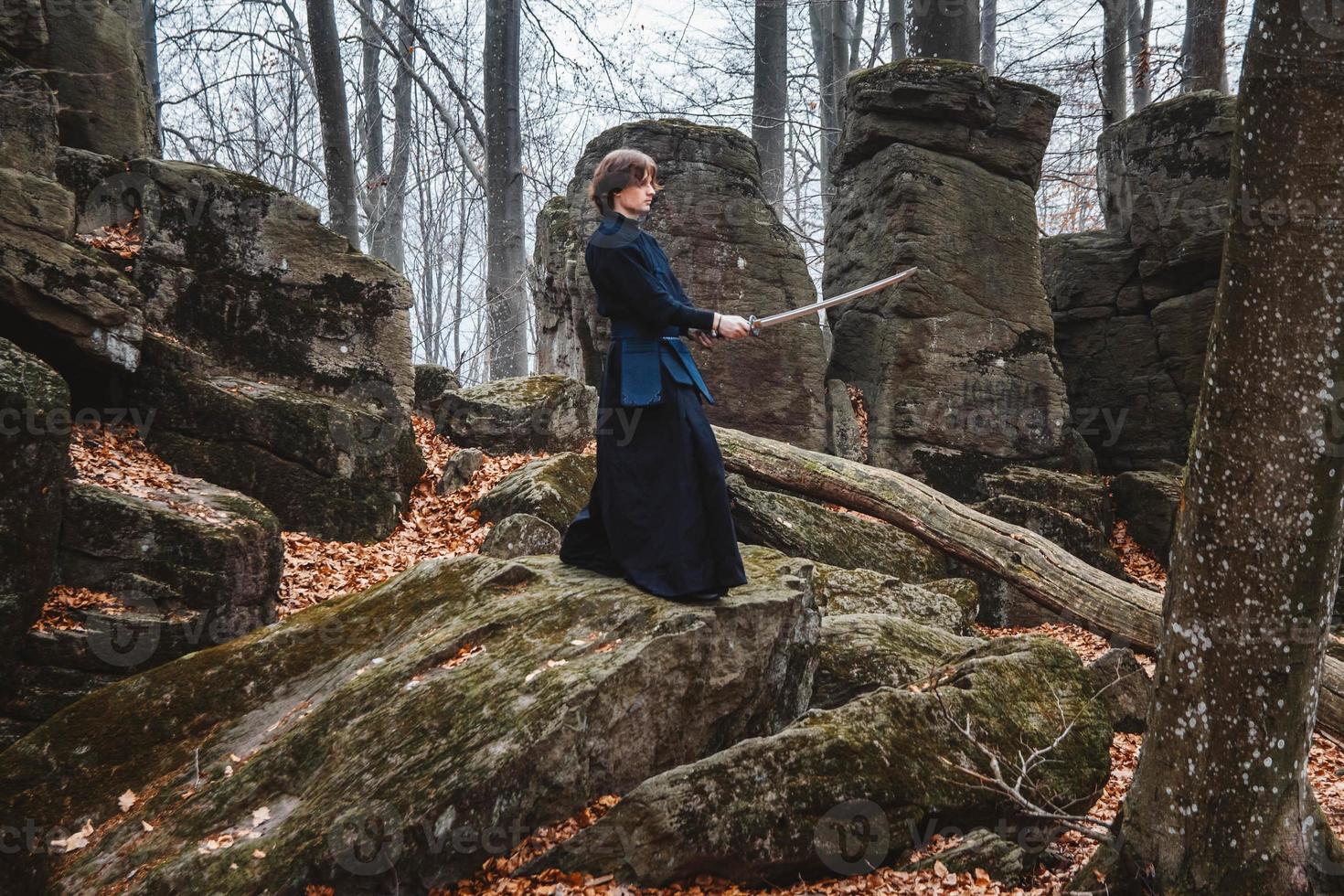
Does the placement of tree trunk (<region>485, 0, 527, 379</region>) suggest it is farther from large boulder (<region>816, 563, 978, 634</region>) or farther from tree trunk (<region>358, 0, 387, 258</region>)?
large boulder (<region>816, 563, 978, 634</region>)

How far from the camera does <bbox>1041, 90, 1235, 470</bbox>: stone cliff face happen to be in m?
12.0

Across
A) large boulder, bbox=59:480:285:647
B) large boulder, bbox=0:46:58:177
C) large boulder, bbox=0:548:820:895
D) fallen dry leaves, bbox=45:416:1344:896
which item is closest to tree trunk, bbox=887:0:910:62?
fallen dry leaves, bbox=45:416:1344:896

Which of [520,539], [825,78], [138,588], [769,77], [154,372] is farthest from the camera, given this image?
[825,78]

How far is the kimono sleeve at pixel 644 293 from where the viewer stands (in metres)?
4.66

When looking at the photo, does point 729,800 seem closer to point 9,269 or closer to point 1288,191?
point 1288,191

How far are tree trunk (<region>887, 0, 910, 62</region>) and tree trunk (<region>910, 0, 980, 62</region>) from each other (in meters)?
3.12

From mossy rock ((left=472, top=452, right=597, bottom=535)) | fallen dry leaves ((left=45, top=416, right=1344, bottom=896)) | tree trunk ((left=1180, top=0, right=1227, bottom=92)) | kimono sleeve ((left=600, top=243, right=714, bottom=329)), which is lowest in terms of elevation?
fallen dry leaves ((left=45, top=416, right=1344, bottom=896))

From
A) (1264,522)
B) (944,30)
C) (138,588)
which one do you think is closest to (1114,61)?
(944,30)

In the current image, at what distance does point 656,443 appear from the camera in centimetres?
477

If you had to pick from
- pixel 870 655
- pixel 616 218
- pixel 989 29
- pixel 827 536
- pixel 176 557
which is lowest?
pixel 870 655

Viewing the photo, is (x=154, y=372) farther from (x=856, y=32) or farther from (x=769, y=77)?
(x=856, y=32)

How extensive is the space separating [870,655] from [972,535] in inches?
120

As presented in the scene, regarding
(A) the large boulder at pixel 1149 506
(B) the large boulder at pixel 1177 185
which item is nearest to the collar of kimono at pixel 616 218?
(A) the large boulder at pixel 1149 506

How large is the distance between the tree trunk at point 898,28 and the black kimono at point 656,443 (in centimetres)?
1317
